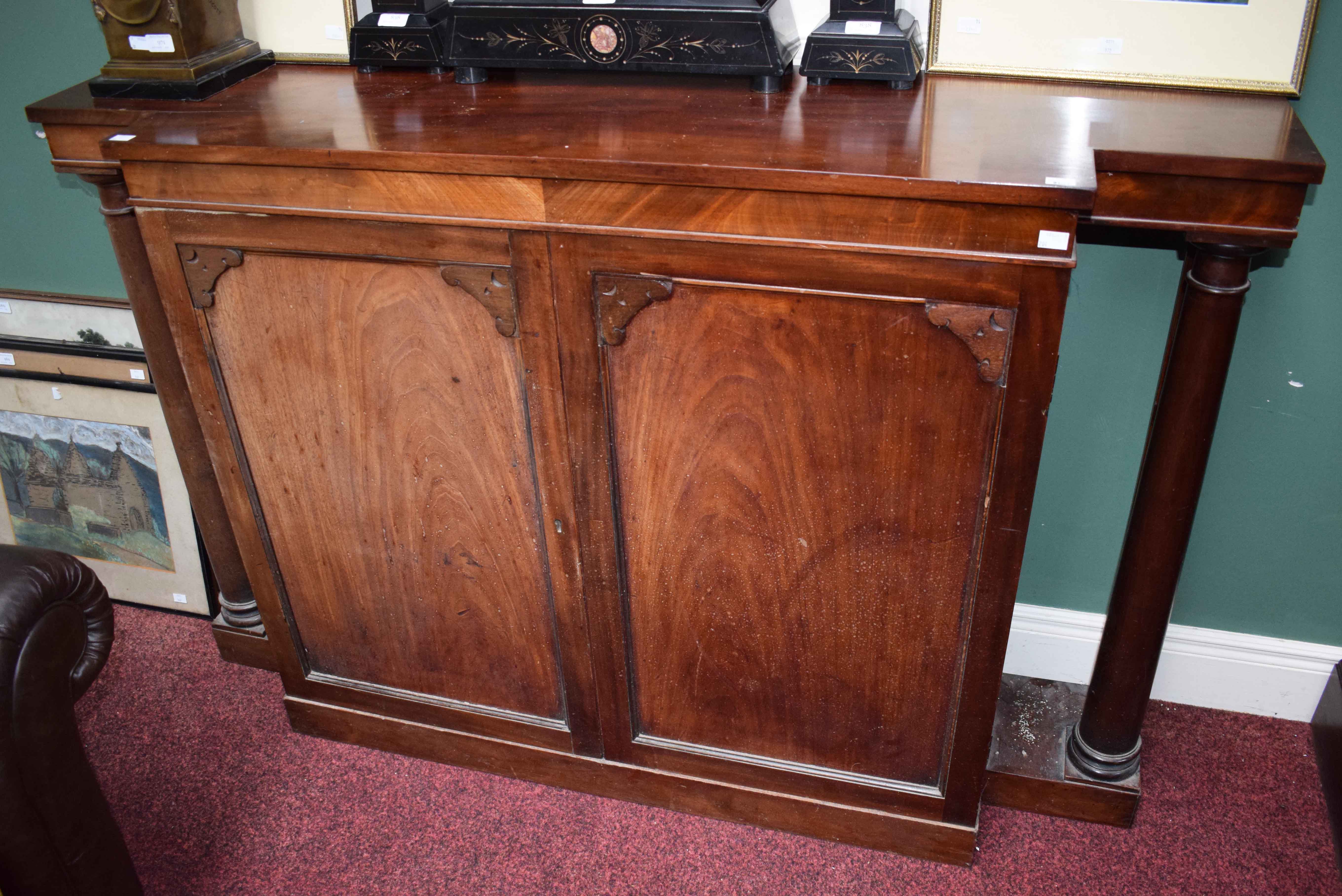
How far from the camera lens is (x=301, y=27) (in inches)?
72.8

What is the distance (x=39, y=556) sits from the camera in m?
1.33

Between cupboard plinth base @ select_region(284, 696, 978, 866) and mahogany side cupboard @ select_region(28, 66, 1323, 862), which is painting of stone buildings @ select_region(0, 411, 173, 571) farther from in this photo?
cupboard plinth base @ select_region(284, 696, 978, 866)

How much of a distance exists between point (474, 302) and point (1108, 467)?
1165mm

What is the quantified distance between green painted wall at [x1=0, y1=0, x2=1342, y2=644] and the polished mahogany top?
0.28m

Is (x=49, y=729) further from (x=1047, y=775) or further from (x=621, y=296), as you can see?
(x=1047, y=775)

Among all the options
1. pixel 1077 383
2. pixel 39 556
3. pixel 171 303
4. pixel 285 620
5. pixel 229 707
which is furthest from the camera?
pixel 229 707

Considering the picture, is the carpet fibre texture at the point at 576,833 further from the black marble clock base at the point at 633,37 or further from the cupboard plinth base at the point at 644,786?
the black marble clock base at the point at 633,37

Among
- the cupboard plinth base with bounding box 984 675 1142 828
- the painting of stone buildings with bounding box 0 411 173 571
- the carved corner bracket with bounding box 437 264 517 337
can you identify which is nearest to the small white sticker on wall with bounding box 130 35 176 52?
the carved corner bracket with bounding box 437 264 517 337

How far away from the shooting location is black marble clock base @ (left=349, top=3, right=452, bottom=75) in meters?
1.72

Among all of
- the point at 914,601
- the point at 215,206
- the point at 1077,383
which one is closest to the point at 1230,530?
the point at 1077,383

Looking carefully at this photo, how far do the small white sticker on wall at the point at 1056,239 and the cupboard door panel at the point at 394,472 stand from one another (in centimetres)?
74

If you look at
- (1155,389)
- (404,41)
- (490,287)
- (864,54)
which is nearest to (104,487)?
(404,41)

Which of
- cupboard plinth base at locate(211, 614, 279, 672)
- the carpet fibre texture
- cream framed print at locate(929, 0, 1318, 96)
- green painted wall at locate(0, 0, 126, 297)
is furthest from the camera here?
cupboard plinth base at locate(211, 614, 279, 672)

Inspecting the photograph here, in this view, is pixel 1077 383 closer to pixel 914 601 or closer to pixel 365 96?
pixel 914 601
